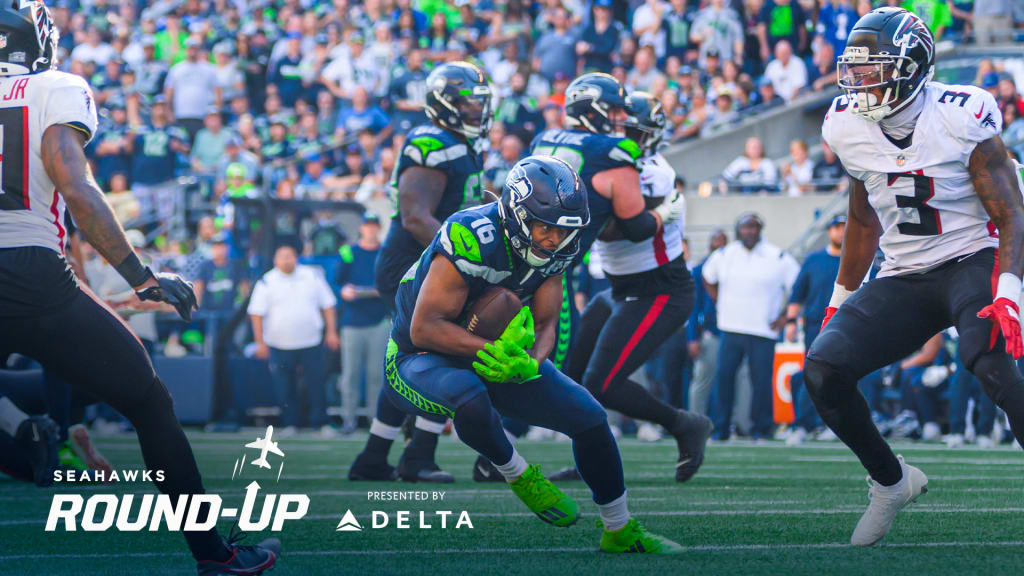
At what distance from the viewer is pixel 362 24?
1928cm

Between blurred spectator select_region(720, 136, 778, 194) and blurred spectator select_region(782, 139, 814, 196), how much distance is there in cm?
14

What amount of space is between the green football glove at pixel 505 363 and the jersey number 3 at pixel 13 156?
1548 mm

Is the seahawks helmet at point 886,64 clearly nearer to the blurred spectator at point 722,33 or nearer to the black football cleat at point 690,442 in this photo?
the black football cleat at point 690,442

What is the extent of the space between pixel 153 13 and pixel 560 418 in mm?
19227

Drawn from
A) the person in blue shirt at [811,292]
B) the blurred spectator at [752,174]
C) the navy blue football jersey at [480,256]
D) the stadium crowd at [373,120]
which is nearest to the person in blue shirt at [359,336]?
the stadium crowd at [373,120]

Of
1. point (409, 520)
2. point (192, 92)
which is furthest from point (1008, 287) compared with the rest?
point (192, 92)

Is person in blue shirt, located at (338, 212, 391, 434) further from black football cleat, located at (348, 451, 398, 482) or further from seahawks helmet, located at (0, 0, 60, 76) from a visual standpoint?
seahawks helmet, located at (0, 0, 60, 76)

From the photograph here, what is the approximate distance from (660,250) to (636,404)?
32.7 inches

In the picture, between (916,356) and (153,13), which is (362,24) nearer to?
(153,13)

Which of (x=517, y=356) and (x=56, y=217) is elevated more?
(x=56, y=217)

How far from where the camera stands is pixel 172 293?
416cm

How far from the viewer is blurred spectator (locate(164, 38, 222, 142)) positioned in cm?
1861

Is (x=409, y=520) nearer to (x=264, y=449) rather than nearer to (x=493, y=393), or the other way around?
(x=493, y=393)

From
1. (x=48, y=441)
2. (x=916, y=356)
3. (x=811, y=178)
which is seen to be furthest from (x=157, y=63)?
(x=48, y=441)
